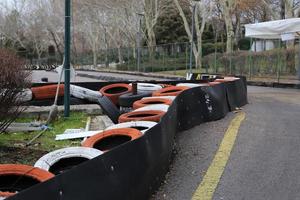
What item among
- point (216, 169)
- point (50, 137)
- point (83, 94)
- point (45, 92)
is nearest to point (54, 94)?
point (45, 92)

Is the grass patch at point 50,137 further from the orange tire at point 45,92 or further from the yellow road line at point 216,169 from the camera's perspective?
the yellow road line at point 216,169

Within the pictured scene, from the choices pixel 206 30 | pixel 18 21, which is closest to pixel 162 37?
pixel 206 30

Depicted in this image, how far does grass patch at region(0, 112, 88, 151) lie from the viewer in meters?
8.92

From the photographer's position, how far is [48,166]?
5.40m

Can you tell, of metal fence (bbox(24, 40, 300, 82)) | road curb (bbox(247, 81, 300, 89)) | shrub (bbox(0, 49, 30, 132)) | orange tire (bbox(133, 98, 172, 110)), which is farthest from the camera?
metal fence (bbox(24, 40, 300, 82))

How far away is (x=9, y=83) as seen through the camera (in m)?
8.59

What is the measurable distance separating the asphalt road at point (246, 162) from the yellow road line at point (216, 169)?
64mm

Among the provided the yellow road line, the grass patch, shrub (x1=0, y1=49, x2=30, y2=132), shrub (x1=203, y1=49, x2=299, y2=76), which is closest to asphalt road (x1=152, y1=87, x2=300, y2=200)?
the yellow road line

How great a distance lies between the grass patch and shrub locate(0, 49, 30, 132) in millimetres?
414

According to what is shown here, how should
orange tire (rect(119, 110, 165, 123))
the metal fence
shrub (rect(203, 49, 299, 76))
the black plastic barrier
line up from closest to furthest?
the black plastic barrier < orange tire (rect(119, 110, 165, 123)) < shrub (rect(203, 49, 299, 76)) < the metal fence

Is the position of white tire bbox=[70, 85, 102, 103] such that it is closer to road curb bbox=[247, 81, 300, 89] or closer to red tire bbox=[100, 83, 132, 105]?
red tire bbox=[100, 83, 132, 105]

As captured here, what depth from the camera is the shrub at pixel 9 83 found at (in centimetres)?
852

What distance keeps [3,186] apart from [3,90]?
4.19 m

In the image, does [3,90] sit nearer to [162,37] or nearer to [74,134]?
[74,134]
